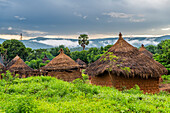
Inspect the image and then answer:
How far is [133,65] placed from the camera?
11.0 meters

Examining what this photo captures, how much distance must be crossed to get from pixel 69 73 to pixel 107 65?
513cm

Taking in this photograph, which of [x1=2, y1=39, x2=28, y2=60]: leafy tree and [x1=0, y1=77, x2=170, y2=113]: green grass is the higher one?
[x1=2, y1=39, x2=28, y2=60]: leafy tree

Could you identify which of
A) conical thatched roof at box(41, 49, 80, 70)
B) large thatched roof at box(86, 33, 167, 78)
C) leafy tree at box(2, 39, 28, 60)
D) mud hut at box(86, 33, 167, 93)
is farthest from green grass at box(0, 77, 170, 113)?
leafy tree at box(2, 39, 28, 60)

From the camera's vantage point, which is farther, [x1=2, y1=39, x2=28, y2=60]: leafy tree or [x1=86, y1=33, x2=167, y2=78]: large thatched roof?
[x1=2, y1=39, x2=28, y2=60]: leafy tree

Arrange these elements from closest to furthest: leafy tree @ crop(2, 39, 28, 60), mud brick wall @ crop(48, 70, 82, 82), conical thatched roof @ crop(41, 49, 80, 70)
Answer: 1. conical thatched roof @ crop(41, 49, 80, 70)
2. mud brick wall @ crop(48, 70, 82, 82)
3. leafy tree @ crop(2, 39, 28, 60)

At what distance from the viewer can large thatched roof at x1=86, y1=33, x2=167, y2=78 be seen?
34.5 feet

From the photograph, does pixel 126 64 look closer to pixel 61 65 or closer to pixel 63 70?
pixel 63 70

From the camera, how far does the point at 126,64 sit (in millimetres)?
11047

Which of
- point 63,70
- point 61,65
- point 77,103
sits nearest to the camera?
point 77,103

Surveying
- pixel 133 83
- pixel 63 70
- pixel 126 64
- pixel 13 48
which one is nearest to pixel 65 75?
pixel 63 70

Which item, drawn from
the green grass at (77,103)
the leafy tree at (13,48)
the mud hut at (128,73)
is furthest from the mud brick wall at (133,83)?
the leafy tree at (13,48)

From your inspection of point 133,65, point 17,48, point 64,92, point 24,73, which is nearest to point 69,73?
point 24,73

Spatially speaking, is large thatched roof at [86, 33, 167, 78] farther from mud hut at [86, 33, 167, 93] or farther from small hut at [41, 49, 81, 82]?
small hut at [41, 49, 81, 82]

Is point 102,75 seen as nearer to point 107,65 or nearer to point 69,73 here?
point 107,65
